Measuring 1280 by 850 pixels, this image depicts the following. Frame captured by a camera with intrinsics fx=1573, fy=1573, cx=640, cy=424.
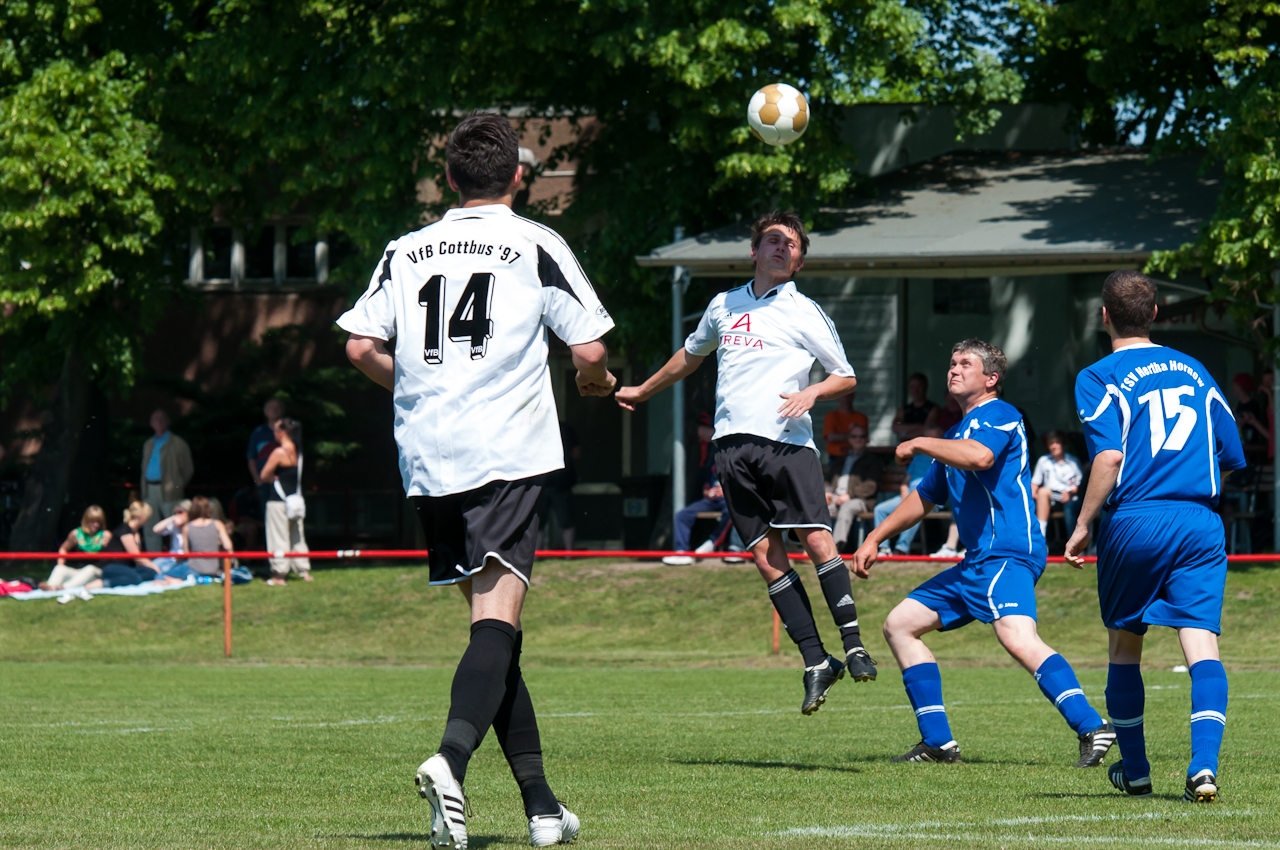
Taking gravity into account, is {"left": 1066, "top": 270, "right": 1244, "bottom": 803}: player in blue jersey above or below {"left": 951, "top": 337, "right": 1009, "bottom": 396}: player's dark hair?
below

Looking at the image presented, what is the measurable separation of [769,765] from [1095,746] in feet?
4.75

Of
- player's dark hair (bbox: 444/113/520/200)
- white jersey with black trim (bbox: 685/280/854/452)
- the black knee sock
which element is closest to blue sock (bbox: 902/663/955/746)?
white jersey with black trim (bbox: 685/280/854/452)

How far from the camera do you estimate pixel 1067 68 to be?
26.3 meters

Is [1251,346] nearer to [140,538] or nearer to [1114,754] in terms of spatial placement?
[1114,754]

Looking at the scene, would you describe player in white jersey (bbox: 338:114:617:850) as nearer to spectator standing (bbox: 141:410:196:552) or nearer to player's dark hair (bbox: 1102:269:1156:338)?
player's dark hair (bbox: 1102:269:1156:338)

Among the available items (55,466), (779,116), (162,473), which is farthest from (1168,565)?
(55,466)

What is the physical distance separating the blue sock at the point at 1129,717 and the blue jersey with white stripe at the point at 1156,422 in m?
0.71

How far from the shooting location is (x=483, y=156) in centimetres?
505

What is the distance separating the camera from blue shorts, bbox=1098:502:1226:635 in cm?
575

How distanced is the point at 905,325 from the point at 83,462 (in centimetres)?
1343

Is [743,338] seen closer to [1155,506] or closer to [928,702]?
[928,702]

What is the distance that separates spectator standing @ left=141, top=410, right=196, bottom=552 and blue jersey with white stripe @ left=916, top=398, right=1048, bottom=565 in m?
16.7

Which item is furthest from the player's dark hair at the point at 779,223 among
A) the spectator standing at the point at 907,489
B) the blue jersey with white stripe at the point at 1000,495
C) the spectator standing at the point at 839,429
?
the spectator standing at the point at 839,429

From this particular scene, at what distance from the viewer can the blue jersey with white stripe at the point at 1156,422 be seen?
5.81 meters
